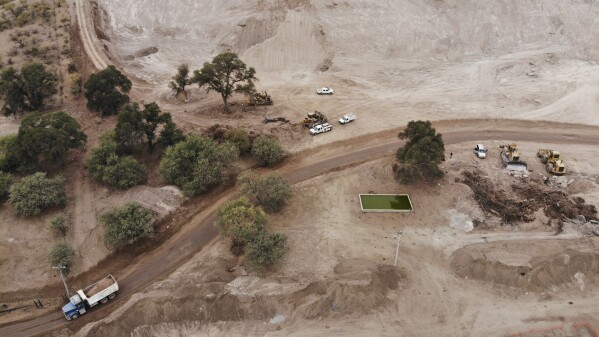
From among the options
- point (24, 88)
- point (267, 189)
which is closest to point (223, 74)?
point (267, 189)

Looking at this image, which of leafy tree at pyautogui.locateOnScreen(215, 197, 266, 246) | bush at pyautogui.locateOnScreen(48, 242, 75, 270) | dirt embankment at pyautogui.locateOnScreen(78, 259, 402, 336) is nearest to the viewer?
dirt embankment at pyautogui.locateOnScreen(78, 259, 402, 336)

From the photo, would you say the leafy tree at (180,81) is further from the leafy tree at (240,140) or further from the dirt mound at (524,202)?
the dirt mound at (524,202)

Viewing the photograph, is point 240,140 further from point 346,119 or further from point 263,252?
point 263,252

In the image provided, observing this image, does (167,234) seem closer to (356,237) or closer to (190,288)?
(190,288)

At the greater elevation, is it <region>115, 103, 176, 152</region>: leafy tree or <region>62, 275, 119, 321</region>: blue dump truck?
<region>115, 103, 176, 152</region>: leafy tree

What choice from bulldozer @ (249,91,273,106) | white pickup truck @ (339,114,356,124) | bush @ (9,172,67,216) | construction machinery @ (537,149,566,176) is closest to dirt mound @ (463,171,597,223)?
construction machinery @ (537,149,566,176)

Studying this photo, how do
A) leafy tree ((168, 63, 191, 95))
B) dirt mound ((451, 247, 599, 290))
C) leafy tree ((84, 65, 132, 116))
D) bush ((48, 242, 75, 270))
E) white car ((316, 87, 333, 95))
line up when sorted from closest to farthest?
dirt mound ((451, 247, 599, 290))
bush ((48, 242, 75, 270))
leafy tree ((84, 65, 132, 116))
leafy tree ((168, 63, 191, 95))
white car ((316, 87, 333, 95))

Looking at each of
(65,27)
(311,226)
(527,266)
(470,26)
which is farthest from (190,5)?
(527,266)

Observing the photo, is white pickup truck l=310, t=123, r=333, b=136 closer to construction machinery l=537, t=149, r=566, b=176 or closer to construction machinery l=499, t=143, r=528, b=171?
construction machinery l=499, t=143, r=528, b=171
